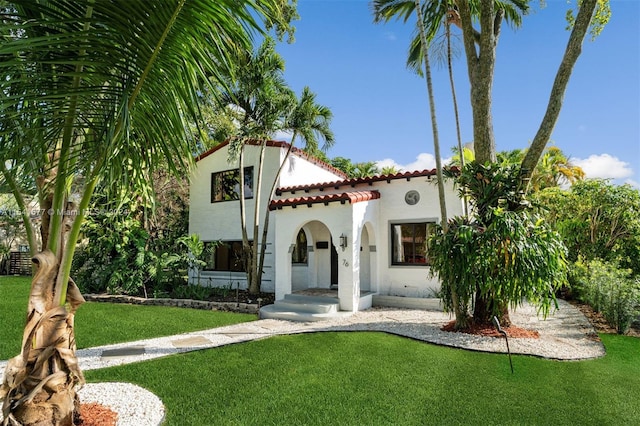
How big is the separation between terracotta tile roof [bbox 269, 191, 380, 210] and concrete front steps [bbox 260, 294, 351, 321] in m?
3.32

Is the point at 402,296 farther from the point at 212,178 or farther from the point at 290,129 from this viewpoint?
the point at 212,178

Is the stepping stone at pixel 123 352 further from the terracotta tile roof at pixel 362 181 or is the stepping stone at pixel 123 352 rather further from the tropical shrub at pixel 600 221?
the tropical shrub at pixel 600 221

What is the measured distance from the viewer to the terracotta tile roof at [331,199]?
12570 millimetres

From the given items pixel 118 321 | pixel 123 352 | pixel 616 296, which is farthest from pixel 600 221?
pixel 118 321

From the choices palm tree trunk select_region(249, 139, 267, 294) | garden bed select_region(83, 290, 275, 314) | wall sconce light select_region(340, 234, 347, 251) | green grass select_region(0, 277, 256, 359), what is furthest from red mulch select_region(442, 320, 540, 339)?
palm tree trunk select_region(249, 139, 267, 294)

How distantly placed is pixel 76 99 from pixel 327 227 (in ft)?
35.9

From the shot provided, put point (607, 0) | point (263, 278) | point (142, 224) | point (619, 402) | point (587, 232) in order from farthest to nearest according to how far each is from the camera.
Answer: point (142, 224) → point (263, 278) → point (587, 232) → point (607, 0) → point (619, 402)

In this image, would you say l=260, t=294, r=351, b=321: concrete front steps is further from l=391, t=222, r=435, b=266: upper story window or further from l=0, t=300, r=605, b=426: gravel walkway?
l=391, t=222, r=435, b=266: upper story window

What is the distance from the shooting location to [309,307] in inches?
482

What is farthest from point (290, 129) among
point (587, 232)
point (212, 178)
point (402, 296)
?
point (587, 232)

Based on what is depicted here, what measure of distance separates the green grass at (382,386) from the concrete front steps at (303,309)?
3.44 m

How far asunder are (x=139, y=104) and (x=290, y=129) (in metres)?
11.0

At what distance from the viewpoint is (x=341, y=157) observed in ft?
132

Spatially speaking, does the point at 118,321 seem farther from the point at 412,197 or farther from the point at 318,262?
the point at 412,197
